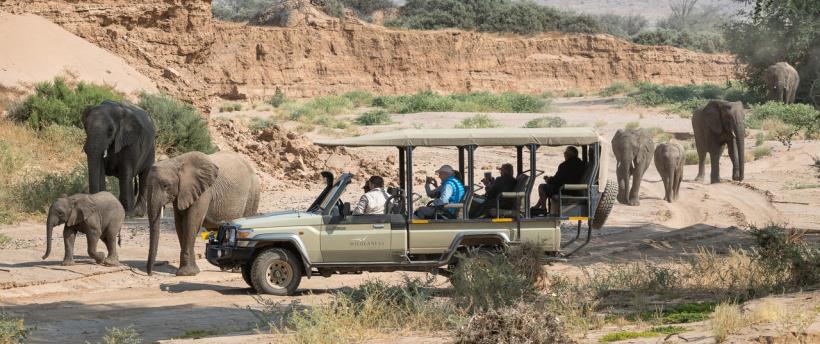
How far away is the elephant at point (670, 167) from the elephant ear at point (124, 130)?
11.0 meters

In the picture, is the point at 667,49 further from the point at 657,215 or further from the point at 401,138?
the point at 401,138

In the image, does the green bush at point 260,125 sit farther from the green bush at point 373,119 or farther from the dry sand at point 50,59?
the dry sand at point 50,59

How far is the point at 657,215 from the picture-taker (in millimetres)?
22828

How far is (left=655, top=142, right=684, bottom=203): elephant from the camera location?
24.4 m

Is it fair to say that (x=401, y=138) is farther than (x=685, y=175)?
No

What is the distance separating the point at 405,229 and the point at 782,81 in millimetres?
35410

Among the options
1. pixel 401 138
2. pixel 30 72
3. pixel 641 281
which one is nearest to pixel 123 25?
pixel 30 72

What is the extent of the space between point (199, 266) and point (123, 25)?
14.2m

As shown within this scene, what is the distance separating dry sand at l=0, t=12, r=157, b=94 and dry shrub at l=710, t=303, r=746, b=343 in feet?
66.5

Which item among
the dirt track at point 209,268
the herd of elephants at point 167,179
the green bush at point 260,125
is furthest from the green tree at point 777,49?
the herd of elephants at point 167,179

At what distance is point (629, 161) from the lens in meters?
23.9

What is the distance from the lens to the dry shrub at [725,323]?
8.94 metres

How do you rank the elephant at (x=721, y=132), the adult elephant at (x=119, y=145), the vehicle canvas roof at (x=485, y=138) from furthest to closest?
the elephant at (x=721, y=132) → the adult elephant at (x=119, y=145) → the vehicle canvas roof at (x=485, y=138)

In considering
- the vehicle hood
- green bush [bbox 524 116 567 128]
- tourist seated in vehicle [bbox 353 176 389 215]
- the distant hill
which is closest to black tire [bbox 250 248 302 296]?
the vehicle hood
